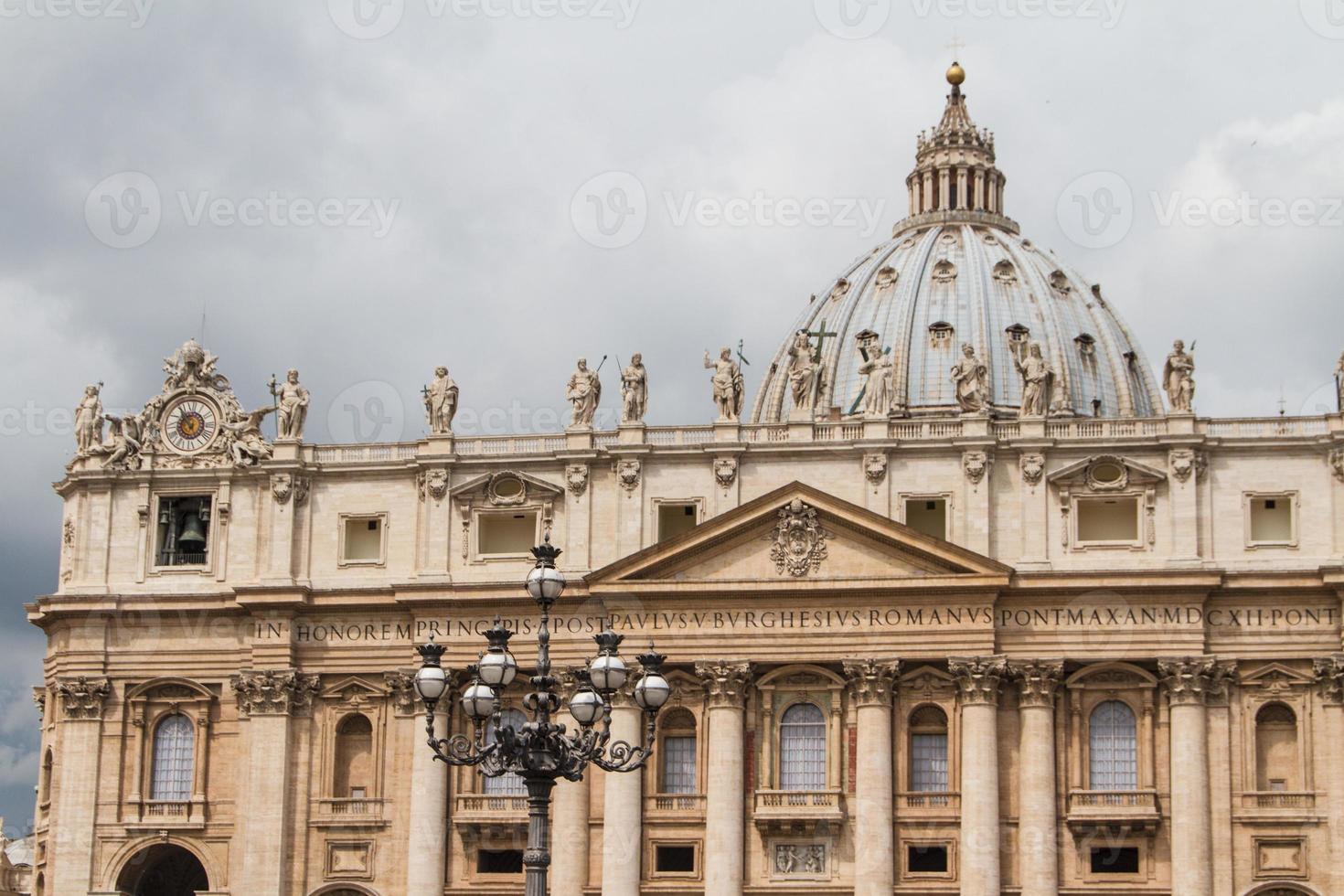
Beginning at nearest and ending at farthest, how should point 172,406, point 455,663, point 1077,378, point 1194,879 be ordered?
point 1194,879, point 455,663, point 172,406, point 1077,378

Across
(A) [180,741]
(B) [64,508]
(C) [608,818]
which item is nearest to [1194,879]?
(C) [608,818]

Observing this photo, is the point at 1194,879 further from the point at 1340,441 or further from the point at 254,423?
the point at 254,423

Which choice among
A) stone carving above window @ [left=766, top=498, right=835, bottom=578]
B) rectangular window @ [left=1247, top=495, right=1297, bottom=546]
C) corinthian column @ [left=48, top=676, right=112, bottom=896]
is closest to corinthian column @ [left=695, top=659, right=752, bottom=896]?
stone carving above window @ [left=766, top=498, right=835, bottom=578]

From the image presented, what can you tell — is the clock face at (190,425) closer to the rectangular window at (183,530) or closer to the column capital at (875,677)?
the rectangular window at (183,530)

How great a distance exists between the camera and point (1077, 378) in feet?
399

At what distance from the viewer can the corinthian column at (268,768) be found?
72.6 m

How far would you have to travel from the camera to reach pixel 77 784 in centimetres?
7512

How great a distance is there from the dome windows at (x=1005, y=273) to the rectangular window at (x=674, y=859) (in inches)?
2330

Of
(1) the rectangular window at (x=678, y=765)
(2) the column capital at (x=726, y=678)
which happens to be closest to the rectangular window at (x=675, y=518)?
(2) the column capital at (x=726, y=678)

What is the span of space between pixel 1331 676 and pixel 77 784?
37.3m

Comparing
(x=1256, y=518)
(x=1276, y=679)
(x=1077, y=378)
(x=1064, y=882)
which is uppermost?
(x=1077, y=378)

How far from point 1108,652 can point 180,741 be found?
2839 centimetres

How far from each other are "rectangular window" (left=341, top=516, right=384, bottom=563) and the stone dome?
142 feet

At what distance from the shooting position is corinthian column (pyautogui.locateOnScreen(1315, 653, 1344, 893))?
6762 cm
